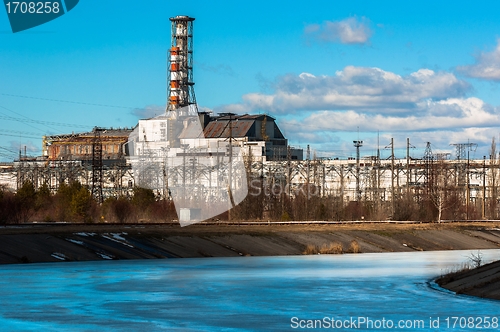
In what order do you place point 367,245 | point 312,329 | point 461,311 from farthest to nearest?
point 367,245, point 461,311, point 312,329

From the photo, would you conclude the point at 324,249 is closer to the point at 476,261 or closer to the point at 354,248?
the point at 354,248

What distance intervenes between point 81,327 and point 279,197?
7348cm

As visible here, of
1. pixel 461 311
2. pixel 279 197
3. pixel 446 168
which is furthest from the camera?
pixel 446 168

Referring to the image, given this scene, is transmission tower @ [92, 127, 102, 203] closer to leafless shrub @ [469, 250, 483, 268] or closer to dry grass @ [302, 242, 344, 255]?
dry grass @ [302, 242, 344, 255]

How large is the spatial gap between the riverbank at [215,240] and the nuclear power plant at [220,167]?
24085 mm

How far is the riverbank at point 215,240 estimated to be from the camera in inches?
1805

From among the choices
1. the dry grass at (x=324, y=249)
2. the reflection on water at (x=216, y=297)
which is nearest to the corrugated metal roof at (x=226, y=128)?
the dry grass at (x=324, y=249)

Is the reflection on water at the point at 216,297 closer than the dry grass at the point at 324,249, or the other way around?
the reflection on water at the point at 216,297

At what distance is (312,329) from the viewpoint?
18953 millimetres

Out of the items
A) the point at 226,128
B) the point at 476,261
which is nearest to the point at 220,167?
the point at 226,128

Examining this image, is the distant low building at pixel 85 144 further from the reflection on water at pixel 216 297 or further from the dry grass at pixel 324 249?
the reflection on water at pixel 216 297

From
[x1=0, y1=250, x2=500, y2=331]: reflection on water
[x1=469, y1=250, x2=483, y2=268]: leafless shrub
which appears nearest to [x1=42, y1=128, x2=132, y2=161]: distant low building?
[x1=469, y1=250, x2=483, y2=268]: leafless shrub

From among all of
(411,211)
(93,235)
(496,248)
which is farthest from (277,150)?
(93,235)

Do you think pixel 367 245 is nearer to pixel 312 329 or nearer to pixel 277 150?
pixel 312 329
